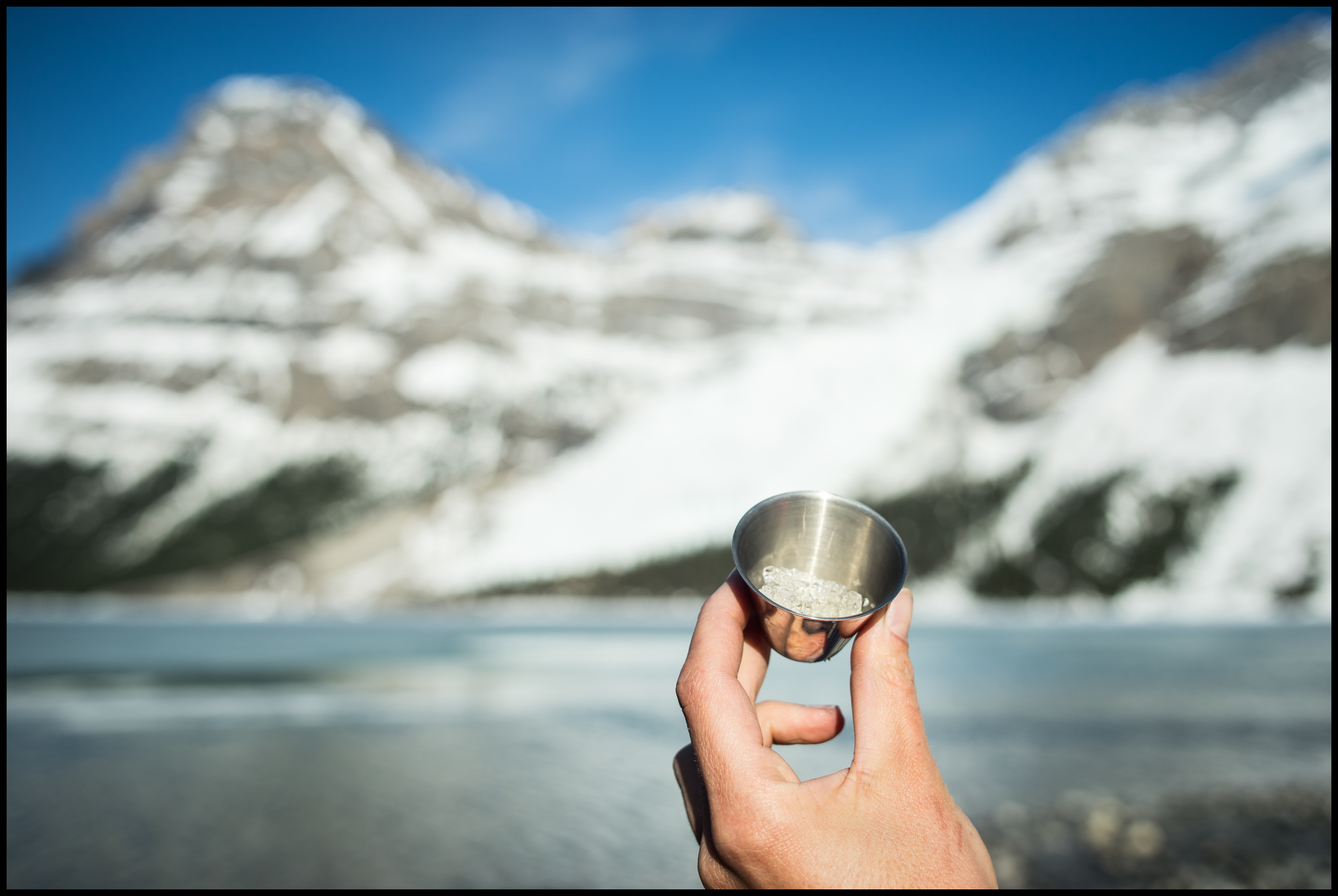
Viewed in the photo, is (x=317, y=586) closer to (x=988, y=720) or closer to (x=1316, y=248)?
(x=988, y=720)

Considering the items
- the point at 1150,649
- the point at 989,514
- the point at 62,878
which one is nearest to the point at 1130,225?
the point at 989,514

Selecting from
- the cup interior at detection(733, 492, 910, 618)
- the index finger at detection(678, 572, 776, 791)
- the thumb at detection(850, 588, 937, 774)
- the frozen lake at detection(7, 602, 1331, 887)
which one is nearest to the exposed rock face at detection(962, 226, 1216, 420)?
the frozen lake at detection(7, 602, 1331, 887)

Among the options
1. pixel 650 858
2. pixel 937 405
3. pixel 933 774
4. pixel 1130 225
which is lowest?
pixel 650 858

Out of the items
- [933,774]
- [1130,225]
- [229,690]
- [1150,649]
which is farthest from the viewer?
[1130,225]

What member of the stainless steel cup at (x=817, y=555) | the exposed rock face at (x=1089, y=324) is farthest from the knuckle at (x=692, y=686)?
the exposed rock face at (x=1089, y=324)

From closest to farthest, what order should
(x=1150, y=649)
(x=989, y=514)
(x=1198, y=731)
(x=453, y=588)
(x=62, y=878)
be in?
(x=62, y=878)
(x=1198, y=731)
(x=1150, y=649)
(x=989, y=514)
(x=453, y=588)

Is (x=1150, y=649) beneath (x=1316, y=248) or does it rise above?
beneath
